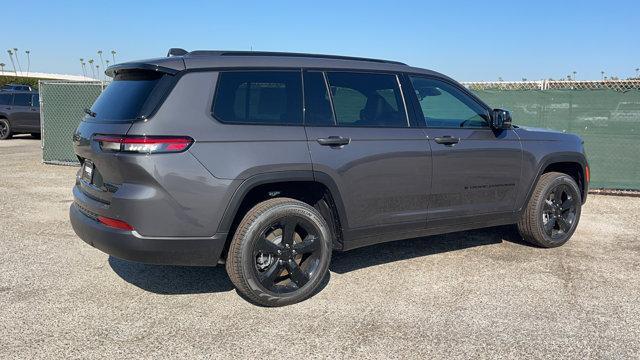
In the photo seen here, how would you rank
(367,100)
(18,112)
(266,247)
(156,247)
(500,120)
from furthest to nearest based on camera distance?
(18,112)
(500,120)
(367,100)
(266,247)
(156,247)

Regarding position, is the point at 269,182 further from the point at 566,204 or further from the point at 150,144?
the point at 566,204

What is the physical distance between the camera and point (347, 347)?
327 cm

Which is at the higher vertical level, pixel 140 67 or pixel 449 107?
pixel 140 67

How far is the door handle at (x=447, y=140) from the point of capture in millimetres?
4534

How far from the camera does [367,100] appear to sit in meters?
4.34

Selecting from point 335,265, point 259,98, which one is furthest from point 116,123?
point 335,265

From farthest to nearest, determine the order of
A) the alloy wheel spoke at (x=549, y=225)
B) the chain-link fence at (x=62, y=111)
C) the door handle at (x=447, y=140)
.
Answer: the chain-link fence at (x=62, y=111) < the alloy wheel spoke at (x=549, y=225) < the door handle at (x=447, y=140)

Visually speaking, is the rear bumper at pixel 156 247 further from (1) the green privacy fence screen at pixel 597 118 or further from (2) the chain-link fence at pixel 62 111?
(2) the chain-link fence at pixel 62 111

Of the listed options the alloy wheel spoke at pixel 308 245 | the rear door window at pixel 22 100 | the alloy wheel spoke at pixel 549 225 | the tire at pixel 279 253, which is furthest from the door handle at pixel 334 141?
the rear door window at pixel 22 100

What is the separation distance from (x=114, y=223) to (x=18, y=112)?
16.4 meters

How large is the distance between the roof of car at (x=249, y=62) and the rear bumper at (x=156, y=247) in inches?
44.5

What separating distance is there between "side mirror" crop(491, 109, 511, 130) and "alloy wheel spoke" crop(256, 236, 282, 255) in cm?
235

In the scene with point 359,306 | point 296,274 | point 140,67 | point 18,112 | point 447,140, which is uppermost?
point 140,67

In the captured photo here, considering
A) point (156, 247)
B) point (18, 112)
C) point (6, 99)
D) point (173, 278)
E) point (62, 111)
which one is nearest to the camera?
point (156, 247)
